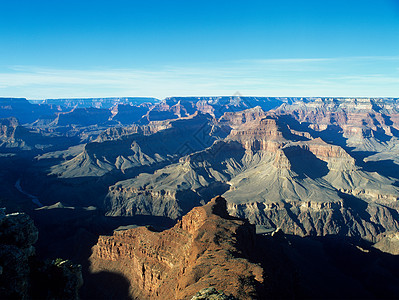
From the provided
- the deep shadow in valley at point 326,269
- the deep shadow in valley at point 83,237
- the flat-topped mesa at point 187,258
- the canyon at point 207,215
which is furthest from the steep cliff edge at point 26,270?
the deep shadow in valley at point 83,237

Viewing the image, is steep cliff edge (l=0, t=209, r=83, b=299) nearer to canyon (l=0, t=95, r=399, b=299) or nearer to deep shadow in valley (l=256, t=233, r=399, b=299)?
canyon (l=0, t=95, r=399, b=299)

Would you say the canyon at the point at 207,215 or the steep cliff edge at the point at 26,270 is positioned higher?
the steep cliff edge at the point at 26,270

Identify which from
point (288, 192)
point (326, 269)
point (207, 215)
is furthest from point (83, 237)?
point (288, 192)

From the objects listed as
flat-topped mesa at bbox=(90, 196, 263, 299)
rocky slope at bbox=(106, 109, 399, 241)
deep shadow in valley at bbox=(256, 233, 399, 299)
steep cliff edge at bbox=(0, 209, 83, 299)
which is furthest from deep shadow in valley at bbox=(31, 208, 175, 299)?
deep shadow in valley at bbox=(256, 233, 399, 299)

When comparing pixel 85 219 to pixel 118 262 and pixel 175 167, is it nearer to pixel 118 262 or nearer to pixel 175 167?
pixel 118 262

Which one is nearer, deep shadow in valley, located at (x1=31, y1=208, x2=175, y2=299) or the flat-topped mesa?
the flat-topped mesa

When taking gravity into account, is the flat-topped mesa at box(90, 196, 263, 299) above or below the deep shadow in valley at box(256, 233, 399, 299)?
above

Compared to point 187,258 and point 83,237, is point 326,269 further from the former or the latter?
point 83,237

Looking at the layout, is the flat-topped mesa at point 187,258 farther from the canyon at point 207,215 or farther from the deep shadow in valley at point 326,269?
the deep shadow in valley at point 326,269
